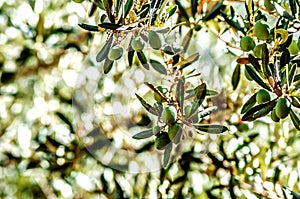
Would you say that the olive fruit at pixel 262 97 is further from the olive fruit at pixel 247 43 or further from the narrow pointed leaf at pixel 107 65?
the narrow pointed leaf at pixel 107 65

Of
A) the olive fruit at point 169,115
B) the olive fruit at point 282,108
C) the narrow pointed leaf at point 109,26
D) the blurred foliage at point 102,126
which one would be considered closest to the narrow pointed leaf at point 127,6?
the narrow pointed leaf at point 109,26

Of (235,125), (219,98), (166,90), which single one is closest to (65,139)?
(235,125)

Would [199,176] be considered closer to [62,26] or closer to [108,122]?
[108,122]

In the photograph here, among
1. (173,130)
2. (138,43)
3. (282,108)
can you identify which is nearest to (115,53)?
(138,43)

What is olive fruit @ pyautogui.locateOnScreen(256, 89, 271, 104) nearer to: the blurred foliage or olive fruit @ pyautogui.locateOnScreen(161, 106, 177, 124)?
olive fruit @ pyautogui.locateOnScreen(161, 106, 177, 124)

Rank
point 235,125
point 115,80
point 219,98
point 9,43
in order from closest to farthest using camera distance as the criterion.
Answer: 1. point 219,98
2. point 235,125
3. point 115,80
4. point 9,43

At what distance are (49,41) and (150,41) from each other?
1272mm

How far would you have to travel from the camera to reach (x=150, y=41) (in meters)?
0.81

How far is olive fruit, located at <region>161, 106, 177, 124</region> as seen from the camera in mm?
785

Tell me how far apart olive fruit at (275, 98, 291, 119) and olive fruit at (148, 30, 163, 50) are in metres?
0.19

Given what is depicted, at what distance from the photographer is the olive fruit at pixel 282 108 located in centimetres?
78

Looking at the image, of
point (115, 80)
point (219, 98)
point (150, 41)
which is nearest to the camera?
Answer: point (150, 41)

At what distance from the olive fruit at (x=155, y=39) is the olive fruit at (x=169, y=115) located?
0.30 ft

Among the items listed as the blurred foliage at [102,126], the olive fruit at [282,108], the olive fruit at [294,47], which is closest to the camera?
the olive fruit at [282,108]
